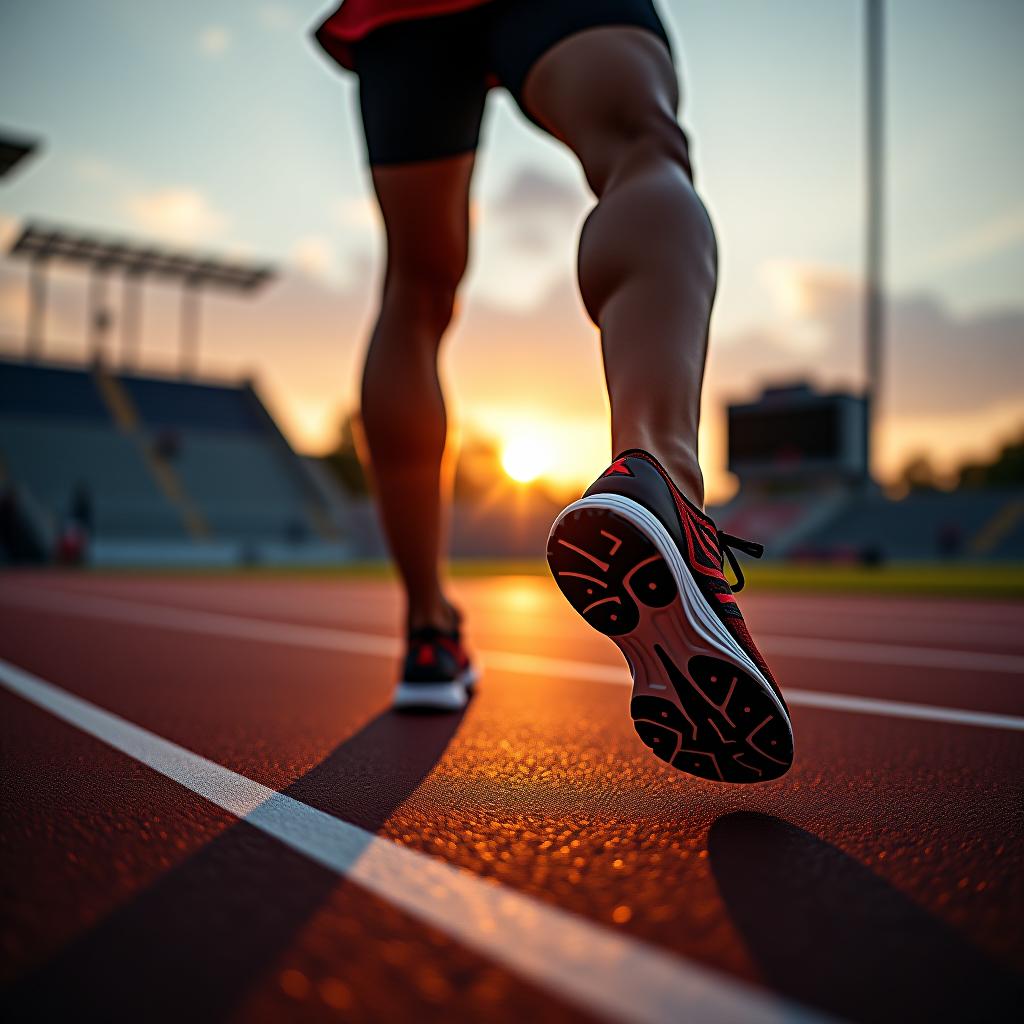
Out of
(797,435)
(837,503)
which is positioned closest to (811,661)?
(797,435)

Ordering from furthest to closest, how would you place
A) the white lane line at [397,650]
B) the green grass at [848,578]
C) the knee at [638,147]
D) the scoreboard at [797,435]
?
1. the scoreboard at [797,435]
2. the green grass at [848,578]
3. the white lane line at [397,650]
4. the knee at [638,147]

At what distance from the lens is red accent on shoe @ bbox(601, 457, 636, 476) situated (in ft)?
3.11

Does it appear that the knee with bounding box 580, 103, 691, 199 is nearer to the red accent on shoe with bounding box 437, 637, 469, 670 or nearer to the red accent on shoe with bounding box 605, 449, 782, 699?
the red accent on shoe with bounding box 605, 449, 782, 699

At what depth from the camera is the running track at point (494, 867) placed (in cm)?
50

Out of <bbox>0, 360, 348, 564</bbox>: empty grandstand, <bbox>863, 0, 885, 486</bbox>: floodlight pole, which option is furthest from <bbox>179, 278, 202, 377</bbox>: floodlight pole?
<bbox>863, 0, 885, 486</bbox>: floodlight pole

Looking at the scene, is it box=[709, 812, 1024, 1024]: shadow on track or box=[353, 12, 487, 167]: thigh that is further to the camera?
box=[353, 12, 487, 167]: thigh

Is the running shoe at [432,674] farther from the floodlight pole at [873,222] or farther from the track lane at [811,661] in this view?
the floodlight pole at [873,222]

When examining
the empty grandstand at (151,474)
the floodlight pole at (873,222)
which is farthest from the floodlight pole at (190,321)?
the floodlight pole at (873,222)

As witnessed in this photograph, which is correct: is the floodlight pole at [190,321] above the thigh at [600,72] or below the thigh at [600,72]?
below

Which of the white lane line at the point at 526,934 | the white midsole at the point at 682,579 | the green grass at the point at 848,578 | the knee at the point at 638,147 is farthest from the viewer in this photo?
the green grass at the point at 848,578

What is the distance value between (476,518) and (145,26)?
25.2 metres

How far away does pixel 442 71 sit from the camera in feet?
4.99

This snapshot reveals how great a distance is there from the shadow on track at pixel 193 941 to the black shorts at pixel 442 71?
42.0 inches

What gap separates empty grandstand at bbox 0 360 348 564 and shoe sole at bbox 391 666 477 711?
71.0 ft
